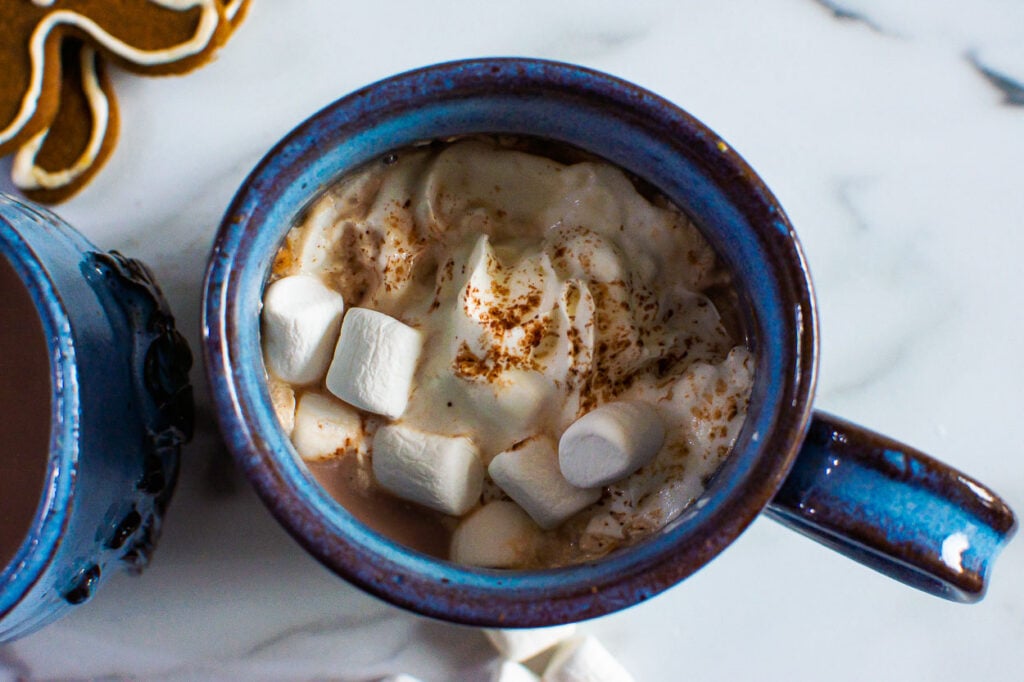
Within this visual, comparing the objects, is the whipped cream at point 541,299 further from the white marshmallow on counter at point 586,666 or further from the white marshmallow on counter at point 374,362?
the white marshmallow on counter at point 586,666

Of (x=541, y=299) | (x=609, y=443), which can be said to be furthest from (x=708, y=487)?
(x=541, y=299)

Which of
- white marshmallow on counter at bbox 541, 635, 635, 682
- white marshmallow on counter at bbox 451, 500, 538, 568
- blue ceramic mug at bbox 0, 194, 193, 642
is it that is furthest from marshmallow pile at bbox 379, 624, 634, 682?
blue ceramic mug at bbox 0, 194, 193, 642

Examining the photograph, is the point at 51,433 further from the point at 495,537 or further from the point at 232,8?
the point at 232,8

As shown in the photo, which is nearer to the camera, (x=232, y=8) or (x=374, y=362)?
(x=374, y=362)

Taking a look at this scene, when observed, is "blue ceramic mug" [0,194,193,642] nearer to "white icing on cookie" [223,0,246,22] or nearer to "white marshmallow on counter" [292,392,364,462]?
"white marshmallow on counter" [292,392,364,462]

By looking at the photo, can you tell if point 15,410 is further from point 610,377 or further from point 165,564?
point 610,377

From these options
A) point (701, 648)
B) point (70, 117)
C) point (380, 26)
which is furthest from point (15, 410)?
point (701, 648)

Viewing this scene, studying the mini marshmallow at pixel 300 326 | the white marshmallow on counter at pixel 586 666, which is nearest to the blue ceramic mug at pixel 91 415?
the mini marshmallow at pixel 300 326
